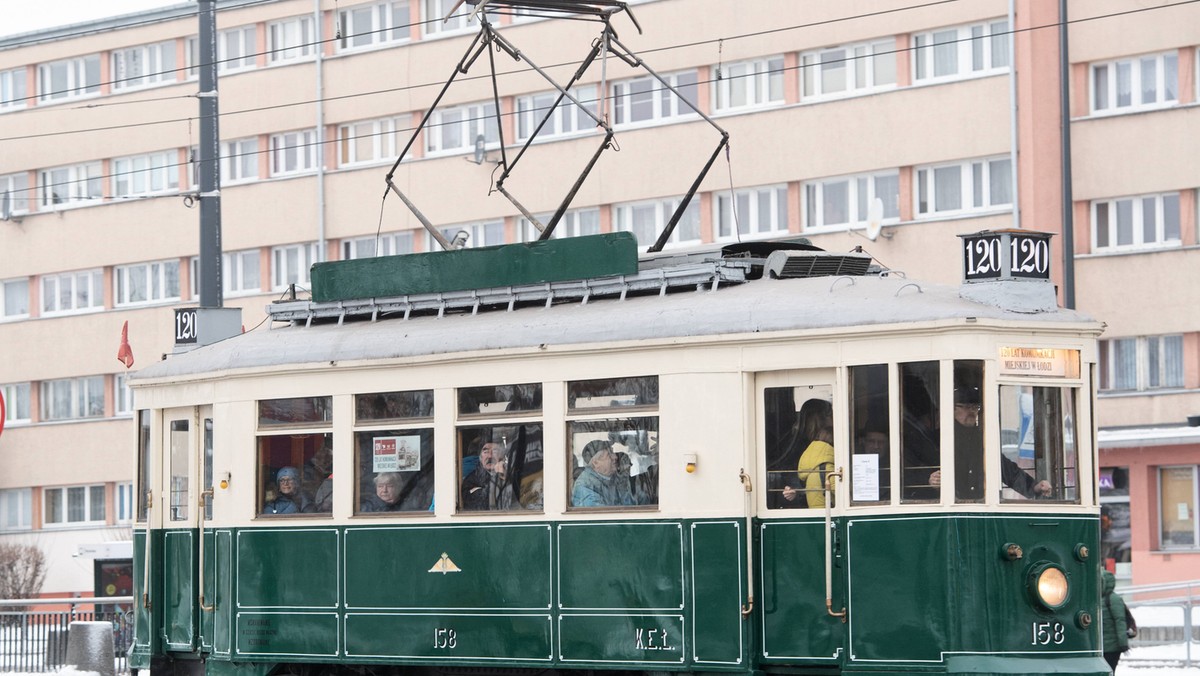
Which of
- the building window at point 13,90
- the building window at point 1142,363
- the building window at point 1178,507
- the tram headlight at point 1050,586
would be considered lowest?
the building window at point 1178,507

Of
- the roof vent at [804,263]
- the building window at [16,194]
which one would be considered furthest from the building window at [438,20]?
the roof vent at [804,263]

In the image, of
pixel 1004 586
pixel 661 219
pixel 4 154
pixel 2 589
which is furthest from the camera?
pixel 4 154

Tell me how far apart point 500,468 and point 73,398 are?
38.8m

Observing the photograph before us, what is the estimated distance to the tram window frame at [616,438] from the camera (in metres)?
12.7

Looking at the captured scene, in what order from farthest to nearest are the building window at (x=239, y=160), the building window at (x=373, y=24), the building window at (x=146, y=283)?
the building window at (x=146, y=283) → the building window at (x=239, y=160) → the building window at (x=373, y=24)

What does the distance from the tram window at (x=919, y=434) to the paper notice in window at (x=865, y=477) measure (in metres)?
0.15

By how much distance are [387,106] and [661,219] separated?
734 centimetres

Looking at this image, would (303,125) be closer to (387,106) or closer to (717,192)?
(387,106)

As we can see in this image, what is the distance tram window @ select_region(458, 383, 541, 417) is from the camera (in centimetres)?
1316

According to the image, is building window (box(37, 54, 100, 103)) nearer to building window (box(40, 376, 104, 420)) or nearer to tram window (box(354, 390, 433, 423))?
building window (box(40, 376, 104, 420))

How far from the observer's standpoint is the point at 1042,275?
12.1 metres

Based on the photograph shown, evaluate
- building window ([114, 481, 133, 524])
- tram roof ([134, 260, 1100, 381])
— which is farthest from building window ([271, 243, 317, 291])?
tram roof ([134, 260, 1100, 381])

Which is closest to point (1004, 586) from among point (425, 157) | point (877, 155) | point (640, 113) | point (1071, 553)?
point (1071, 553)

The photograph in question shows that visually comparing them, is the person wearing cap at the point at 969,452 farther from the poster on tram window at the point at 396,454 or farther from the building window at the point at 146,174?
the building window at the point at 146,174
